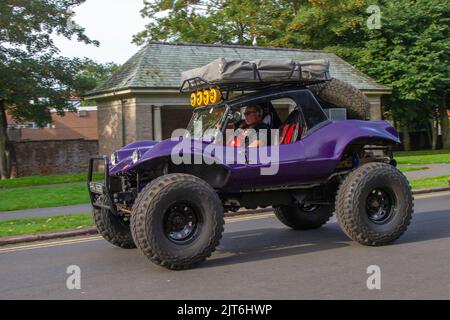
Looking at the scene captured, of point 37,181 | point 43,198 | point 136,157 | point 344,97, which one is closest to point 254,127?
point 344,97

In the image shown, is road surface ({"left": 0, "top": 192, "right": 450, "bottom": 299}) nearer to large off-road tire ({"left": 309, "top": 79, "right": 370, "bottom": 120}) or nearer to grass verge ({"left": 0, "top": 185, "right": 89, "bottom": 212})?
large off-road tire ({"left": 309, "top": 79, "right": 370, "bottom": 120})

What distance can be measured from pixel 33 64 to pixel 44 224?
16.6 m

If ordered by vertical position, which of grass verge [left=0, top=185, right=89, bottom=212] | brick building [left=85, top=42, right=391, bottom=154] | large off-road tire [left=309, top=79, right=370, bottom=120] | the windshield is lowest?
grass verge [left=0, top=185, right=89, bottom=212]

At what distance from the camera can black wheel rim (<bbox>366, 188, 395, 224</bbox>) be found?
25.2 feet

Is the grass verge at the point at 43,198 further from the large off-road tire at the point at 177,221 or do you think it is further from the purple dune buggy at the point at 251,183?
the large off-road tire at the point at 177,221

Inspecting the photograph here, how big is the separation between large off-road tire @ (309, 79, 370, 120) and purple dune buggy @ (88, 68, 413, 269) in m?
0.07

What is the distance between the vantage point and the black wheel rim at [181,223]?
21.6ft

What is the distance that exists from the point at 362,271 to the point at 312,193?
1.92 meters

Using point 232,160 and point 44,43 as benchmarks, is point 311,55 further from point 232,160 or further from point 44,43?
point 232,160

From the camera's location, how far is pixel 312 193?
7930 millimetres

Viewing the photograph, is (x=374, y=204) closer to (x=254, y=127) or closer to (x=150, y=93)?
(x=254, y=127)

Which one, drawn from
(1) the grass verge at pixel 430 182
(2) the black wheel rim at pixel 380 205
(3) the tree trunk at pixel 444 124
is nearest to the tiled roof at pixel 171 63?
(3) the tree trunk at pixel 444 124

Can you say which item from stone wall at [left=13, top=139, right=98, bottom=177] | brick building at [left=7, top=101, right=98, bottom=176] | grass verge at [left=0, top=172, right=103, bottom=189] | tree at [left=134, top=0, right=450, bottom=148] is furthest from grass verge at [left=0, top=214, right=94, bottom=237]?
tree at [left=134, top=0, right=450, bottom=148]
